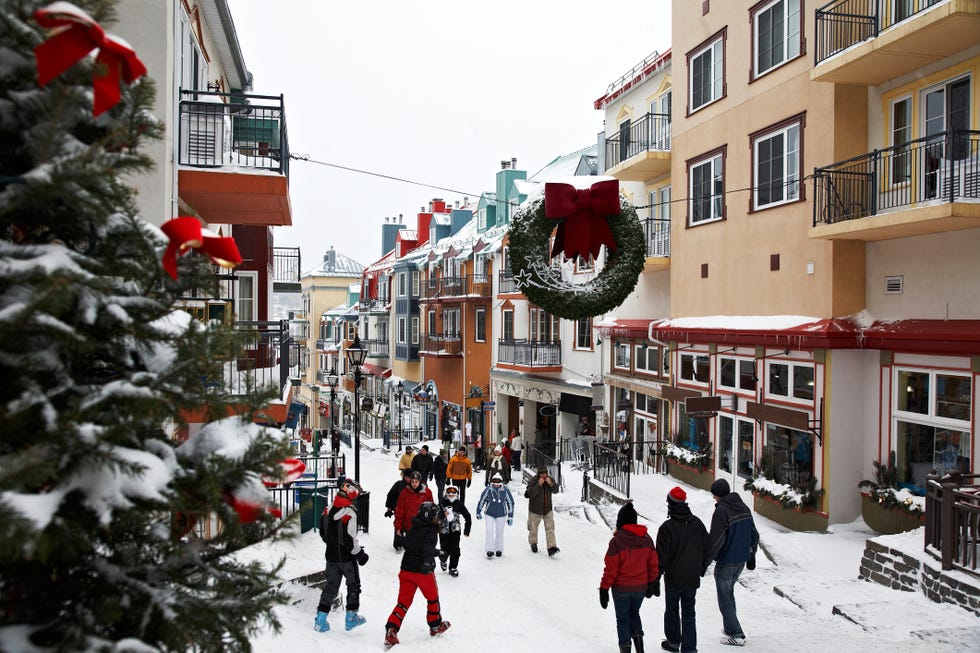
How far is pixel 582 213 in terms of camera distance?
30.1ft

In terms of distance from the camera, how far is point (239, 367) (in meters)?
3.49

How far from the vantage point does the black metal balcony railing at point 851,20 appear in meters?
11.9

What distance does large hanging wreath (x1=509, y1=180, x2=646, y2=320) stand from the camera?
9.16 metres

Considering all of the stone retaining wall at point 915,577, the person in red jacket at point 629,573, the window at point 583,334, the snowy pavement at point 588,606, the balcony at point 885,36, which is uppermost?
the balcony at point 885,36

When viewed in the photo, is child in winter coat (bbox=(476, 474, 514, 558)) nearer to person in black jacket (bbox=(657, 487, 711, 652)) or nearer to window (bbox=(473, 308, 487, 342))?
person in black jacket (bbox=(657, 487, 711, 652))

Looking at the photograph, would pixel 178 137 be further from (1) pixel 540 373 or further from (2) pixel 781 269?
(1) pixel 540 373

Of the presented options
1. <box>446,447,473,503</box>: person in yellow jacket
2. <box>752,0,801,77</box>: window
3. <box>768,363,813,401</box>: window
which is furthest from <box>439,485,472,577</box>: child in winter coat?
<box>752,0,801,77</box>: window

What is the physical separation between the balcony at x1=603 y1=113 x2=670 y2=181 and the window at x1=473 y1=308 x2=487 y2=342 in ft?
45.3

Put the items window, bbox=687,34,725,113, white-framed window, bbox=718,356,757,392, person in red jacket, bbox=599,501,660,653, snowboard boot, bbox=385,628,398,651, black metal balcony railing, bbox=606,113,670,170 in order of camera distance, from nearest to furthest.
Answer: person in red jacket, bbox=599,501,660,653 < snowboard boot, bbox=385,628,398,651 < white-framed window, bbox=718,356,757,392 < window, bbox=687,34,725,113 < black metal balcony railing, bbox=606,113,670,170

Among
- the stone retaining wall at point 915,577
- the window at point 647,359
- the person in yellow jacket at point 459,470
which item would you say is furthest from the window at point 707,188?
the stone retaining wall at point 915,577

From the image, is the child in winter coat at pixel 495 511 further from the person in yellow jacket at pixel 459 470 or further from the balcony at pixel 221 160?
the balcony at pixel 221 160

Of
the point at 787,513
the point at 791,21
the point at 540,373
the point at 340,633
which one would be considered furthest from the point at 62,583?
the point at 540,373

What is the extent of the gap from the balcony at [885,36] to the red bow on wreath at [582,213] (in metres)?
5.55

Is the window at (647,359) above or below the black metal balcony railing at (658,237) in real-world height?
below
